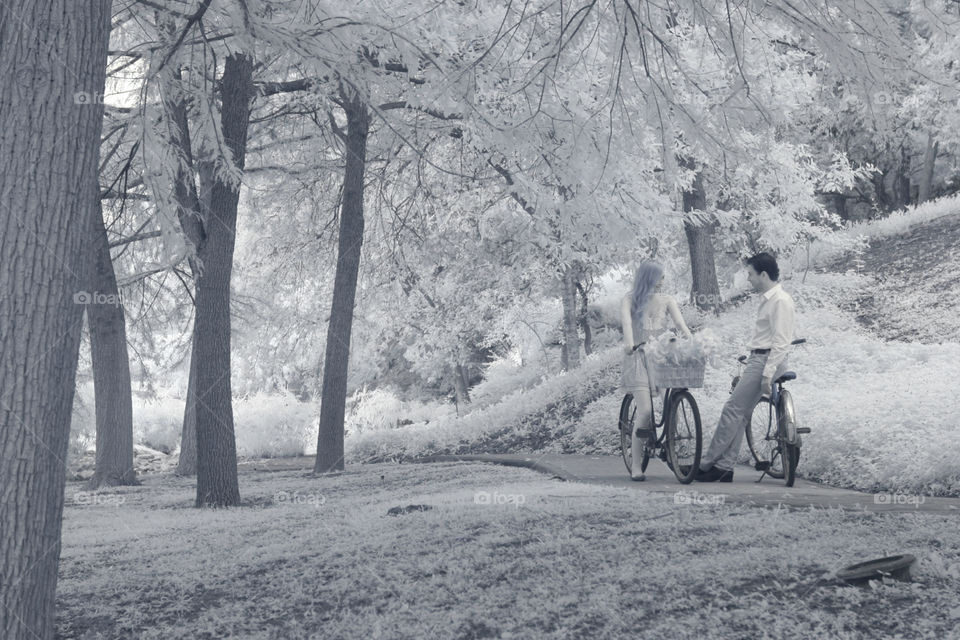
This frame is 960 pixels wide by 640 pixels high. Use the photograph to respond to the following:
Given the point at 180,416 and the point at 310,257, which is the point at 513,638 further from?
the point at 180,416

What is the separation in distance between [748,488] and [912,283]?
13.8m

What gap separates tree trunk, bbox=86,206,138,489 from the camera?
50.0 feet

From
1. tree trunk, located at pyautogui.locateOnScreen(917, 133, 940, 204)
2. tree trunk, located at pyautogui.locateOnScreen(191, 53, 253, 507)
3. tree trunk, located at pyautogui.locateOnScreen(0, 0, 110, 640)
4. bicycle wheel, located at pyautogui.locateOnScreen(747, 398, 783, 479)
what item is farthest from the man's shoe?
tree trunk, located at pyautogui.locateOnScreen(917, 133, 940, 204)

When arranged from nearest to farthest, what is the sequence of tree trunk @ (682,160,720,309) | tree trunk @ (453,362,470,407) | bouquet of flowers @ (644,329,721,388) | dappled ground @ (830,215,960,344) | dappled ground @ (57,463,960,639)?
1. dappled ground @ (57,463,960,639)
2. bouquet of flowers @ (644,329,721,388)
3. dappled ground @ (830,215,960,344)
4. tree trunk @ (682,160,720,309)
5. tree trunk @ (453,362,470,407)

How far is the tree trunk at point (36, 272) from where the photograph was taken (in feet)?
14.5

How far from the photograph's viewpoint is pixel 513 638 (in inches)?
173

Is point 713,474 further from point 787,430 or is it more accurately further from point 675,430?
point 787,430

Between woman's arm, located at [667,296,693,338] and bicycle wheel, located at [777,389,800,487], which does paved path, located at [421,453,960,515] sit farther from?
woman's arm, located at [667,296,693,338]

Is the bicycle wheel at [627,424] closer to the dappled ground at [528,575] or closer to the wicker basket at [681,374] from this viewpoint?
the wicker basket at [681,374]

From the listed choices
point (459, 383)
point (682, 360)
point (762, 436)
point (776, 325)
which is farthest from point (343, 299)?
point (459, 383)

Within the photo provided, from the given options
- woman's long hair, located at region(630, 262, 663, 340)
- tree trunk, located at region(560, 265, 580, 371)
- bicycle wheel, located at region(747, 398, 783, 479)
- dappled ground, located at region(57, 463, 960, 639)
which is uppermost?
tree trunk, located at region(560, 265, 580, 371)

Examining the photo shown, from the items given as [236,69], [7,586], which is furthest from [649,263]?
[7,586]

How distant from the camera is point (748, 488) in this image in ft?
27.8

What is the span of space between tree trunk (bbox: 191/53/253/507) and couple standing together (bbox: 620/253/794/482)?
4.61 metres
